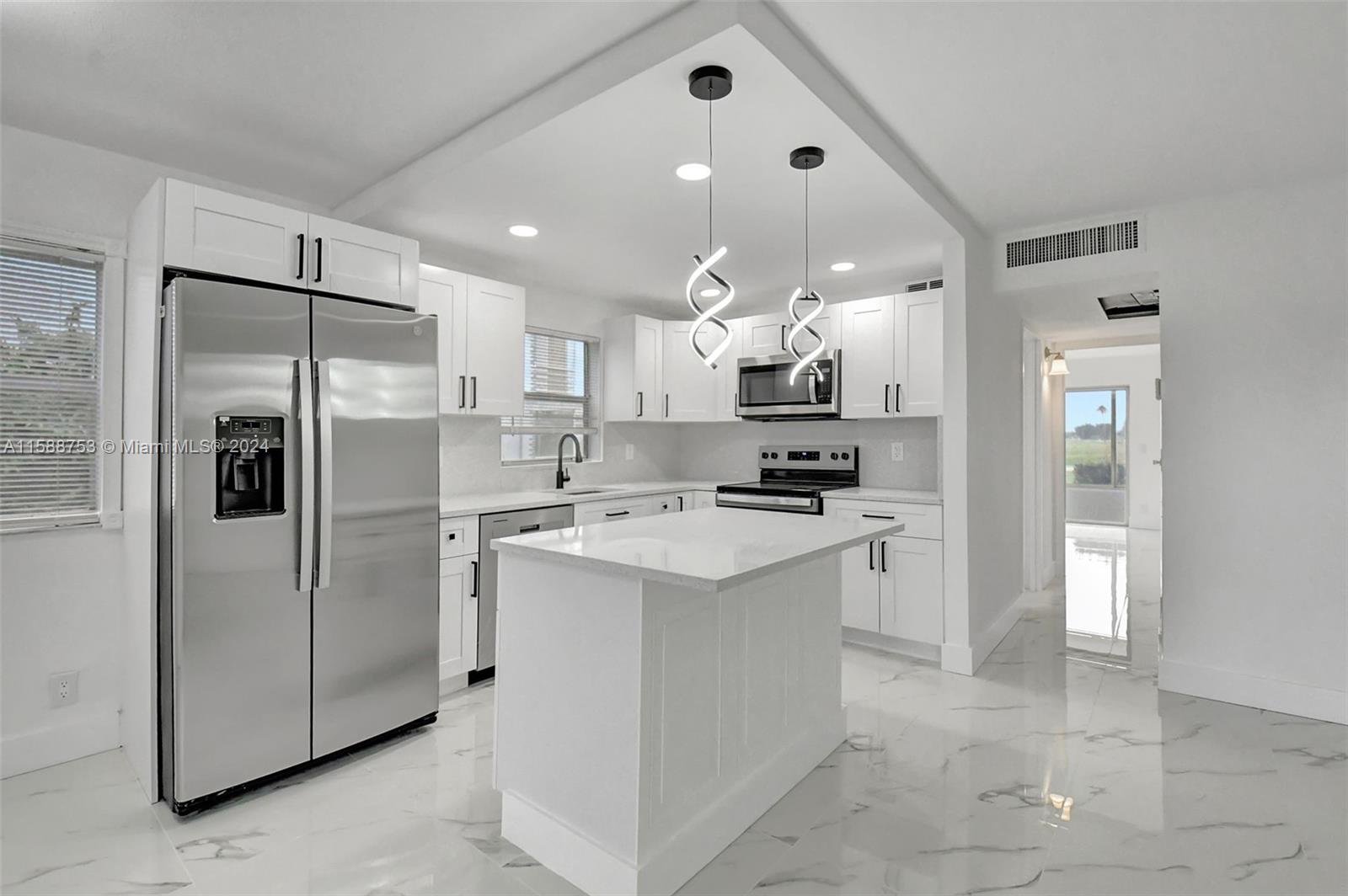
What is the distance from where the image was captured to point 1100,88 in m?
2.29

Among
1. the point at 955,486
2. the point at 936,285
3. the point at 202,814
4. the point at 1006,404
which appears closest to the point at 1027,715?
the point at 955,486

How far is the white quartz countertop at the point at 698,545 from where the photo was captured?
1688 mm

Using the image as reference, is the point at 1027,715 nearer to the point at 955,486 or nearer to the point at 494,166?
the point at 955,486

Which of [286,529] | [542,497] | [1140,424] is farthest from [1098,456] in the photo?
[286,529]

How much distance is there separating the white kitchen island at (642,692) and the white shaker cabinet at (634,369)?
2.59 m

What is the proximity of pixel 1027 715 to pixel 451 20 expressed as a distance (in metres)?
3.57

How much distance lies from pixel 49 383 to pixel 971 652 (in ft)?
14.5

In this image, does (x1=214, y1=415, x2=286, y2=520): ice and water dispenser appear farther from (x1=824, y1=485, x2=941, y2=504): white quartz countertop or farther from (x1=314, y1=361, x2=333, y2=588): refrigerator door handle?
(x1=824, y1=485, x2=941, y2=504): white quartz countertop

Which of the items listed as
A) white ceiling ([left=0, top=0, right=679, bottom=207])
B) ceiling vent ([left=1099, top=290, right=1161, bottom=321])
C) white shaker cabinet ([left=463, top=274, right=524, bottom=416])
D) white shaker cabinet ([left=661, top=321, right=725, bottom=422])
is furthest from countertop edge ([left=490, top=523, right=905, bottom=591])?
ceiling vent ([left=1099, top=290, right=1161, bottom=321])

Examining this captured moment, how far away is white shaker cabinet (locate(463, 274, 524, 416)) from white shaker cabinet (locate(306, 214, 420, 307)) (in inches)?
31.2

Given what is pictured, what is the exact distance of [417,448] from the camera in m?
2.82

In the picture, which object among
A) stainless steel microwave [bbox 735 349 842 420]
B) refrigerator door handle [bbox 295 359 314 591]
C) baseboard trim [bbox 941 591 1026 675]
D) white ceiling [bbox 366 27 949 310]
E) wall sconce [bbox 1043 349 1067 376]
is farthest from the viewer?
wall sconce [bbox 1043 349 1067 376]

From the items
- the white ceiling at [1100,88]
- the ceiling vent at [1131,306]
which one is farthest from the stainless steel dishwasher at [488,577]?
the ceiling vent at [1131,306]

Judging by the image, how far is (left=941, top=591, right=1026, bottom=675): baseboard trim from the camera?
3.69 m
